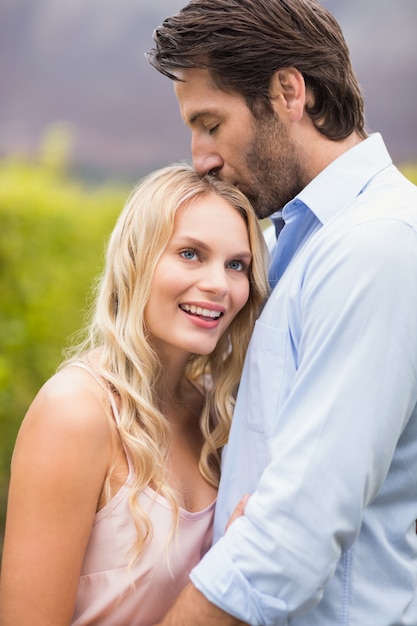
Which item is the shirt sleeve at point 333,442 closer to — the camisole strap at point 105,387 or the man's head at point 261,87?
the camisole strap at point 105,387

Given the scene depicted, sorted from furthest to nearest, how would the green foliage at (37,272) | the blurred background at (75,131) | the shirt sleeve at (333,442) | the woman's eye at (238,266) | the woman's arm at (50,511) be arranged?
the blurred background at (75,131) → the green foliage at (37,272) → the woman's eye at (238,266) → the woman's arm at (50,511) → the shirt sleeve at (333,442)

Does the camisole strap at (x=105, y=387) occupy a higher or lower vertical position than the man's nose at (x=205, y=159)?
lower

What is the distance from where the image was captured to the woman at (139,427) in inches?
79.8

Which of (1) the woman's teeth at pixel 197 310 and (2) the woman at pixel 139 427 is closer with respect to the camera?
(2) the woman at pixel 139 427

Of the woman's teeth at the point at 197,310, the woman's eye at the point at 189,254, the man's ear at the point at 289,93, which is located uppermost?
the man's ear at the point at 289,93

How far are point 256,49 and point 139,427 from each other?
113 centimetres

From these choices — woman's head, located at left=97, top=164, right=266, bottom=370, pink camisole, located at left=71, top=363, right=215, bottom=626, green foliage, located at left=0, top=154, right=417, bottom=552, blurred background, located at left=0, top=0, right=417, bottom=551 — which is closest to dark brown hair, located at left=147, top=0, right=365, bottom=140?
woman's head, located at left=97, top=164, right=266, bottom=370

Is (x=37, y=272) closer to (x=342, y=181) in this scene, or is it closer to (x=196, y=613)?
(x=342, y=181)

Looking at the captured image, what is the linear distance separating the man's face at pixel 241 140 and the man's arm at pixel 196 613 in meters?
1.16

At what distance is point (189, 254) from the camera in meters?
2.31

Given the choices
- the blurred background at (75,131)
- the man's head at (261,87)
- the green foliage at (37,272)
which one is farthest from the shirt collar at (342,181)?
the green foliage at (37,272)

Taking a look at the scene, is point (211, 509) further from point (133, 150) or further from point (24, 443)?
point (133, 150)

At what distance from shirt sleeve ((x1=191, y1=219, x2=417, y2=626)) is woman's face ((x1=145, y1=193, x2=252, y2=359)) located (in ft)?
1.67

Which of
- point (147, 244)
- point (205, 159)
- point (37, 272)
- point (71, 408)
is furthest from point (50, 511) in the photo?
point (37, 272)
